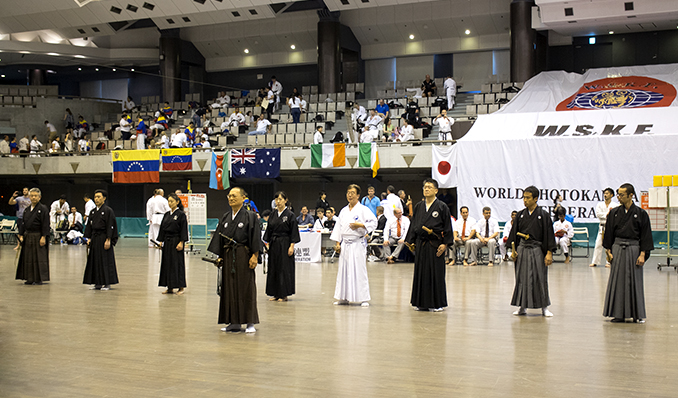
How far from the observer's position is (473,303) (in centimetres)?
908

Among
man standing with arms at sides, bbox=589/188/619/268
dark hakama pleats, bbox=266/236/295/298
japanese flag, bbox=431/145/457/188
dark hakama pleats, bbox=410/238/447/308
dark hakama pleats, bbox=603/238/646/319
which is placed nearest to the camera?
dark hakama pleats, bbox=603/238/646/319

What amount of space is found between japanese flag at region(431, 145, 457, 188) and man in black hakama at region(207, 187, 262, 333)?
1272cm

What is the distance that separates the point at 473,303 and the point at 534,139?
10.1 metres

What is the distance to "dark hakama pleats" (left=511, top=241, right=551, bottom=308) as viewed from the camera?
26.3ft

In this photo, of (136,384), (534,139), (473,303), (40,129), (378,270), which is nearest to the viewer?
(136,384)

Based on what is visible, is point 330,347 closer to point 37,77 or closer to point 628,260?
point 628,260

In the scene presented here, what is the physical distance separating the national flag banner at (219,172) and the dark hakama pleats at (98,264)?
1148cm

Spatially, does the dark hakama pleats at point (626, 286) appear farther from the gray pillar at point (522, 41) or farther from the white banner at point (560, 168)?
the gray pillar at point (522, 41)

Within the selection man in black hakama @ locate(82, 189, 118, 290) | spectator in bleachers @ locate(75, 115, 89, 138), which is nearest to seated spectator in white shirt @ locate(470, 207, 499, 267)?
man in black hakama @ locate(82, 189, 118, 290)

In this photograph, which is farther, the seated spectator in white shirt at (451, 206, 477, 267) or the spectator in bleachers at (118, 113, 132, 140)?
the spectator in bleachers at (118, 113, 132, 140)

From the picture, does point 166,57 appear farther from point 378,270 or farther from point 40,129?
point 378,270

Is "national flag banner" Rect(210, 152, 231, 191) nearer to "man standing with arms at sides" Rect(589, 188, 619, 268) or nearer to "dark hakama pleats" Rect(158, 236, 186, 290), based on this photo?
"dark hakama pleats" Rect(158, 236, 186, 290)

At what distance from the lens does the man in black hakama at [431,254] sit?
27.6 feet

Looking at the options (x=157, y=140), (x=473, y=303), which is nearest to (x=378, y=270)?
(x=473, y=303)
